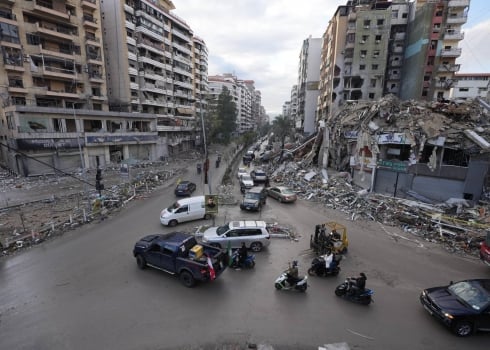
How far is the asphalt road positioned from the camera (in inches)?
244

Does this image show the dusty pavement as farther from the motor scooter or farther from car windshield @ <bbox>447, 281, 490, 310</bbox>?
car windshield @ <bbox>447, 281, 490, 310</bbox>

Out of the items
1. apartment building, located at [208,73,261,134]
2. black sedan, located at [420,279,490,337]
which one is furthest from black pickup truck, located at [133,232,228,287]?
apartment building, located at [208,73,261,134]

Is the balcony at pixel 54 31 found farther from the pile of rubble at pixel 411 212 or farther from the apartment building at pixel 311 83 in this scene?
the apartment building at pixel 311 83

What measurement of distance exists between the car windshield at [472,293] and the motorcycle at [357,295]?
2430 millimetres

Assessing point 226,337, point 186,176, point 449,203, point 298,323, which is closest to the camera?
point 226,337

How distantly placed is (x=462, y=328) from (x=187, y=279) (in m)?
8.61

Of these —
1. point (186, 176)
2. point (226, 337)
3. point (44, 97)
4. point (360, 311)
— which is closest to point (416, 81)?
point (186, 176)

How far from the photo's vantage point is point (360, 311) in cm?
731

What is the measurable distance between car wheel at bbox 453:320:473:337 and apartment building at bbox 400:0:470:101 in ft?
147

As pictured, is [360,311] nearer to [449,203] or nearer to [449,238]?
[449,238]

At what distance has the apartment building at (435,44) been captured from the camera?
1443 inches

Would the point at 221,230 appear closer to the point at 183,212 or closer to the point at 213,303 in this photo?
the point at 183,212

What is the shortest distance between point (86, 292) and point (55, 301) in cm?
87

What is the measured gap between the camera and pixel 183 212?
14430 millimetres
